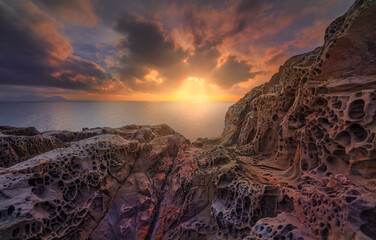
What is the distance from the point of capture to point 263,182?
19.0 ft

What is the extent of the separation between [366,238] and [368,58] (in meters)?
5.61

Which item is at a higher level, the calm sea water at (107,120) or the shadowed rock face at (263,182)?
the shadowed rock face at (263,182)

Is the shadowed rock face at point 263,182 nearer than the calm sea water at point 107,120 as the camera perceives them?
Yes

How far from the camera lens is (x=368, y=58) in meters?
4.57

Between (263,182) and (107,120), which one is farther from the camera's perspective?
(107,120)

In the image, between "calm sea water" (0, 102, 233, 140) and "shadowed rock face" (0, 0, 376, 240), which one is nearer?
"shadowed rock face" (0, 0, 376, 240)

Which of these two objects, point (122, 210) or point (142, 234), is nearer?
point (142, 234)

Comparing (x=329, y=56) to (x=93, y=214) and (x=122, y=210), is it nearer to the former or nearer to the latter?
(x=122, y=210)

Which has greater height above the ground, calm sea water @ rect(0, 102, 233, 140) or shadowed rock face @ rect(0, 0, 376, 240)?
shadowed rock face @ rect(0, 0, 376, 240)

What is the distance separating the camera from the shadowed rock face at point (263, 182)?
3.58m

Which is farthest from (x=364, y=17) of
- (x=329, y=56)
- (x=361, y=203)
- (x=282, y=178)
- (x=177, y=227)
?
(x=177, y=227)

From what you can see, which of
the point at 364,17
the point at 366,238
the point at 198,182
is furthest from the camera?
the point at 198,182

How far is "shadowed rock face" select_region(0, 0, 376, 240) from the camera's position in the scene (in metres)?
3.58

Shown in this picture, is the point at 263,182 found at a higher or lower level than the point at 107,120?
higher
